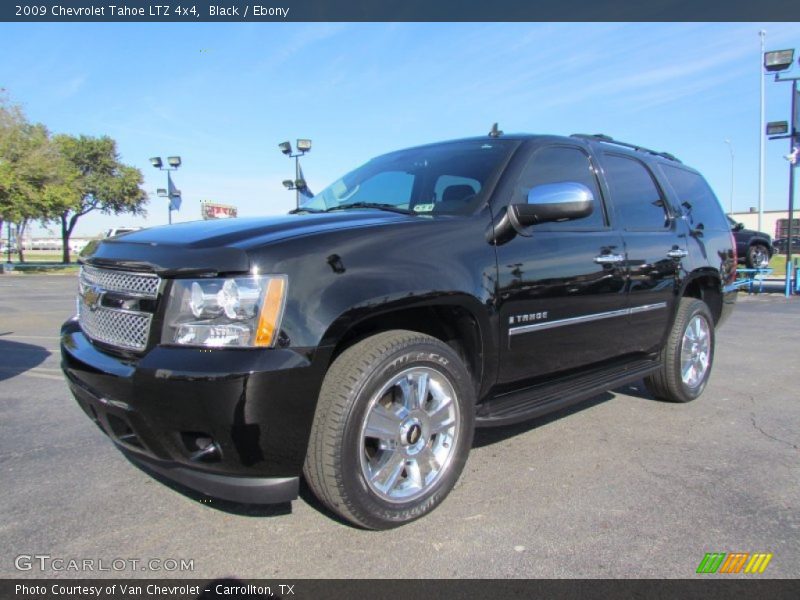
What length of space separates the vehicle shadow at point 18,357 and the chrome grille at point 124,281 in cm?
370

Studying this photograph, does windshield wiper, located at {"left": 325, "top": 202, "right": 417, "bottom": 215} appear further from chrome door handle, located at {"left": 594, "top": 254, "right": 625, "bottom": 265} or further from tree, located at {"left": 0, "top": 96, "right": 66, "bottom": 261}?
tree, located at {"left": 0, "top": 96, "right": 66, "bottom": 261}

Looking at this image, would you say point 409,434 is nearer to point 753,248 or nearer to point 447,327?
point 447,327

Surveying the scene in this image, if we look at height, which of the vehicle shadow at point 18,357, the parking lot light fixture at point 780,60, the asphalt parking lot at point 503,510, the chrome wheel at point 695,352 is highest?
the parking lot light fixture at point 780,60

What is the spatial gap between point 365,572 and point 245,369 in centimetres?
95

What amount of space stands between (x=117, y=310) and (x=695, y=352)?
4.40 m

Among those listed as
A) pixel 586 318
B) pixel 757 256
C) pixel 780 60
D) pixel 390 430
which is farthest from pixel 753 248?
pixel 390 430

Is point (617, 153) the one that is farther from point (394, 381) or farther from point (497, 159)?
point (394, 381)

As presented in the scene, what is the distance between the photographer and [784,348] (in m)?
7.45

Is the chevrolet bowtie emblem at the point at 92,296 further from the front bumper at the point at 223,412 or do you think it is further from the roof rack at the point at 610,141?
the roof rack at the point at 610,141

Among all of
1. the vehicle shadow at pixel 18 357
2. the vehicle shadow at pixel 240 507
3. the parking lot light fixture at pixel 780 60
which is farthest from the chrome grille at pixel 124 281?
the parking lot light fixture at pixel 780 60

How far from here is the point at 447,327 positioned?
3.00 m

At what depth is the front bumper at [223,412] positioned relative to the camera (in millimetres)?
2139

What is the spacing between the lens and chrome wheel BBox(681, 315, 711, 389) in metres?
4.74

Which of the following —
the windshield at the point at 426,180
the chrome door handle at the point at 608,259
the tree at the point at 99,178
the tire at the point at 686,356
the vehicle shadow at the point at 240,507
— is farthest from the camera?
the tree at the point at 99,178
